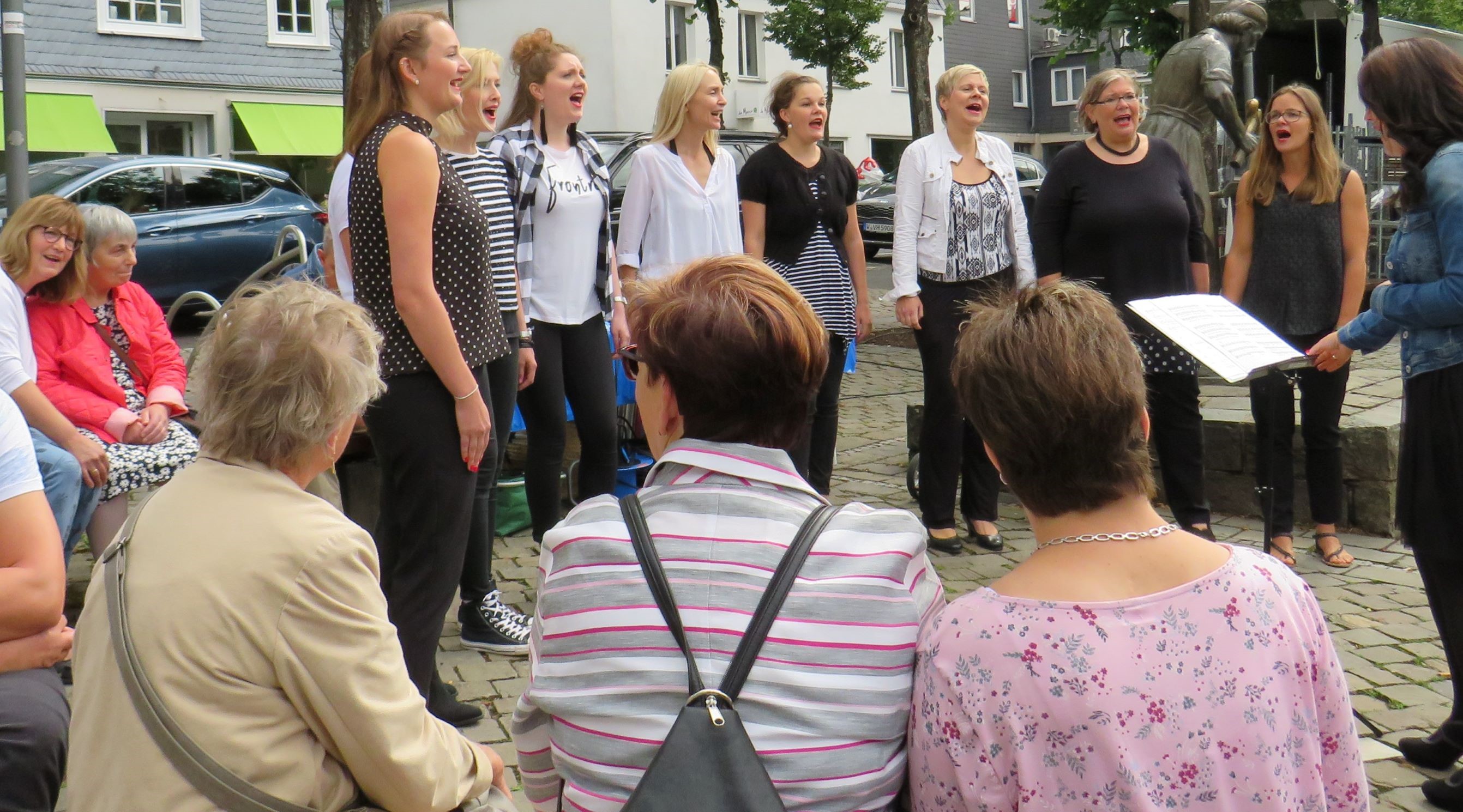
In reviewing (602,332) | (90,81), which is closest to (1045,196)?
(602,332)

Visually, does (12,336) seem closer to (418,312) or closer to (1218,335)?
(418,312)

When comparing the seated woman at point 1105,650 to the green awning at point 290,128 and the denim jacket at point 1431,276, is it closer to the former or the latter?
the denim jacket at point 1431,276

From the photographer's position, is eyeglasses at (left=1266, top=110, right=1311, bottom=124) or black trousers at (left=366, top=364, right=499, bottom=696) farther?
eyeglasses at (left=1266, top=110, right=1311, bottom=124)

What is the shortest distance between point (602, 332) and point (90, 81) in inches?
853

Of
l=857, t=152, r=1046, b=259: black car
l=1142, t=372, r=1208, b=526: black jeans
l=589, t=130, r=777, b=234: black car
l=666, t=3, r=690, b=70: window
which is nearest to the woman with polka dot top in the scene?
l=1142, t=372, r=1208, b=526: black jeans

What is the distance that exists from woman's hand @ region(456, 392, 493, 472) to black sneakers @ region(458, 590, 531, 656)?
1.09 meters

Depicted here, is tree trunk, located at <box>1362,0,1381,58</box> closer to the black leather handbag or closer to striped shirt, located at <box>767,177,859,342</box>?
striped shirt, located at <box>767,177,859,342</box>

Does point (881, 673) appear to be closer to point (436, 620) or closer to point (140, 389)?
point (436, 620)

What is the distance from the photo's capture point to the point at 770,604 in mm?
1701

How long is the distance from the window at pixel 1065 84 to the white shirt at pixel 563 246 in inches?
1805

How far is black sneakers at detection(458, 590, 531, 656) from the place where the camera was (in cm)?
443

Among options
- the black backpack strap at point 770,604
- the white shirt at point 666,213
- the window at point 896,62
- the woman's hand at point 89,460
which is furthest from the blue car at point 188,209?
the window at point 896,62

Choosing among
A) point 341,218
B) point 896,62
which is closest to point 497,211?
point 341,218

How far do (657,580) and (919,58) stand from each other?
15198mm
